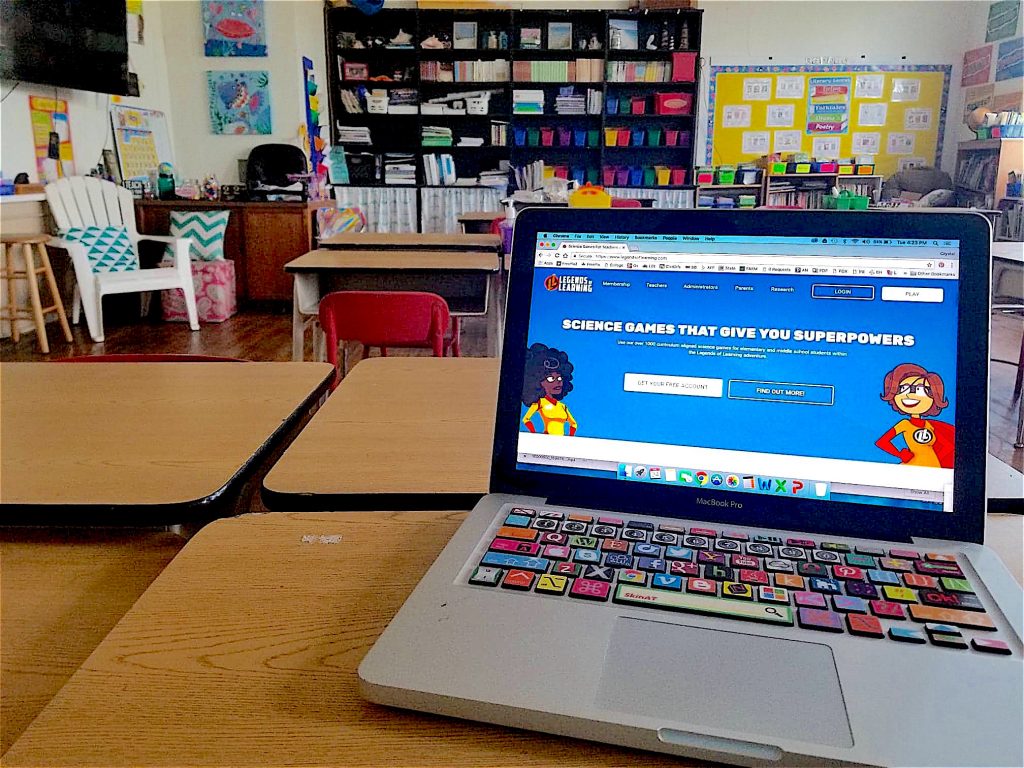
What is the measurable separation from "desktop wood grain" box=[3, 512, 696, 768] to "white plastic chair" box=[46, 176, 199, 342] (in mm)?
4587

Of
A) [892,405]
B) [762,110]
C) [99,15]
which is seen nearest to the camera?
[892,405]

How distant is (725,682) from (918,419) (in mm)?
283

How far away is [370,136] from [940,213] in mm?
7135

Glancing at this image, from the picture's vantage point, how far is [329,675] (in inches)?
19.4

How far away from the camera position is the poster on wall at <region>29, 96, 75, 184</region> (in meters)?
4.78

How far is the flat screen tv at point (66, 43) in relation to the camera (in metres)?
4.32

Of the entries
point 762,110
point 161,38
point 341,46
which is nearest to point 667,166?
point 762,110

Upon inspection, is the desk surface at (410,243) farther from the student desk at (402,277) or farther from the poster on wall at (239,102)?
the poster on wall at (239,102)

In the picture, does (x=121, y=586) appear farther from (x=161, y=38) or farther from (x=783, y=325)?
(x=161, y=38)

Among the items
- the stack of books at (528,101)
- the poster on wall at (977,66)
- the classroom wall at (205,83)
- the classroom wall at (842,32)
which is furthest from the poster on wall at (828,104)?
the classroom wall at (205,83)

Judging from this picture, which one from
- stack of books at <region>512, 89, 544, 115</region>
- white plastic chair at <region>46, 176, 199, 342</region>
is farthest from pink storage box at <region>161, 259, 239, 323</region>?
stack of books at <region>512, 89, 544, 115</region>

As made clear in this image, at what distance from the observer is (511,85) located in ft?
22.6

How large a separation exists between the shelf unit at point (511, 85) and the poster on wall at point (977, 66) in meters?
2.62

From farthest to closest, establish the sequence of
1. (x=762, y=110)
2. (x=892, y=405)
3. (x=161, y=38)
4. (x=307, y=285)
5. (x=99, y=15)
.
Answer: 1. (x=762, y=110)
2. (x=161, y=38)
3. (x=99, y=15)
4. (x=307, y=285)
5. (x=892, y=405)
